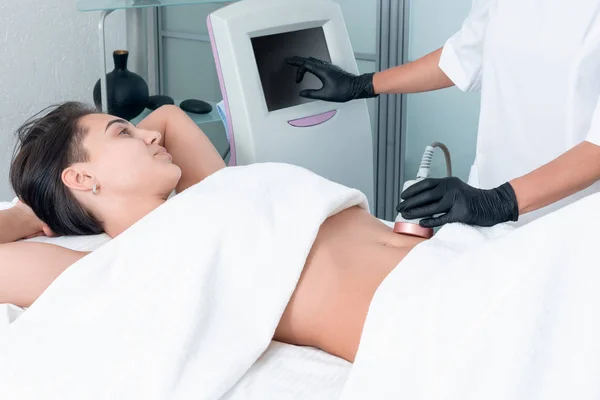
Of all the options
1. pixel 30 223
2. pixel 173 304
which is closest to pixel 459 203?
pixel 173 304

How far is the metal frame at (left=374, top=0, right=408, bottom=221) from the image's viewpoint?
280cm

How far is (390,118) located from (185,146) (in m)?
1.28

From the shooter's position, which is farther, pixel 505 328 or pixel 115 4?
pixel 115 4

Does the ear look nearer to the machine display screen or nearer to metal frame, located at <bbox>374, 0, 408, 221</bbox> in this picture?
the machine display screen

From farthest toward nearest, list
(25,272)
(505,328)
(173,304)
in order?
(25,272), (173,304), (505,328)

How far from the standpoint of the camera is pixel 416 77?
6.19ft

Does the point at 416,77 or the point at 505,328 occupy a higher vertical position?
the point at 416,77

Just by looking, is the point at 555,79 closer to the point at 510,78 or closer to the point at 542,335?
the point at 510,78

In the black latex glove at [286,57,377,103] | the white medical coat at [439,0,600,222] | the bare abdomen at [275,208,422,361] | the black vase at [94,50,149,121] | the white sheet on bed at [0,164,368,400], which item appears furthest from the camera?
the black vase at [94,50,149,121]

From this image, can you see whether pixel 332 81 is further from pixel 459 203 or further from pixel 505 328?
pixel 505 328

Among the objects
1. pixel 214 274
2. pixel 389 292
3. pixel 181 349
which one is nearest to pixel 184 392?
pixel 181 349

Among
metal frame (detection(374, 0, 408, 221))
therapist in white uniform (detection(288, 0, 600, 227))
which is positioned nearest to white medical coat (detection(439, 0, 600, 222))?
therapist in white uniform (detection(288, 0, 600, 227))

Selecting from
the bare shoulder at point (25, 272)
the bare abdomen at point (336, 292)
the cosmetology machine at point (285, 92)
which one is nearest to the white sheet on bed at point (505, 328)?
the bare abdomen at point (336, 292)

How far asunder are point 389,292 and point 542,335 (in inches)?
9.2
